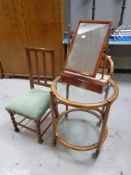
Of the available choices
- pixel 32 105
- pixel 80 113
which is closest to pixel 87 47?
pixel 32 105

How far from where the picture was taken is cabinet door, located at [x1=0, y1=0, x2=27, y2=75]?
2131mm

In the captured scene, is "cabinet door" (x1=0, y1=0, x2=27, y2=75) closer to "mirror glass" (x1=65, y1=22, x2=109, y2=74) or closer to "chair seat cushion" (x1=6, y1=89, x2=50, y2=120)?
"chair seat cushion" (x1=6, y1=89, x2=50, y2=120)

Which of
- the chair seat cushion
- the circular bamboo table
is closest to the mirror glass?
the circular bamboo table

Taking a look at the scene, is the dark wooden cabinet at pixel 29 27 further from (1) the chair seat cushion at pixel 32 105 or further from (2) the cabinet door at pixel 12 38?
(1) the chair seat cushion at pixel 32 105

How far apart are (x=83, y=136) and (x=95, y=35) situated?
41.2 inches

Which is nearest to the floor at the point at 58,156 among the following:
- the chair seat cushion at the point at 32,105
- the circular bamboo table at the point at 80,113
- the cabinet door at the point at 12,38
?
the circular bamboo table at the point at 80,113

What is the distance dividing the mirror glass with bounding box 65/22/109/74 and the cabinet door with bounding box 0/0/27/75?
1378mm

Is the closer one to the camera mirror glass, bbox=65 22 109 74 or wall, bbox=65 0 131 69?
mirror glass, bbox=65 22 109 74

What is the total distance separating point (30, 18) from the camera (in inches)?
84.4

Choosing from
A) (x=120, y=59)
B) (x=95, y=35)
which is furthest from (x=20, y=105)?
(x=120, y=59)

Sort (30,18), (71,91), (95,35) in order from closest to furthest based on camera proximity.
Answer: (95,35)
(71,91)
(30,18)

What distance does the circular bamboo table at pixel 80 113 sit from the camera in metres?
1.15

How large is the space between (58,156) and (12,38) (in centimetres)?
183

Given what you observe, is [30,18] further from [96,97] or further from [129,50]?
[129,50]
